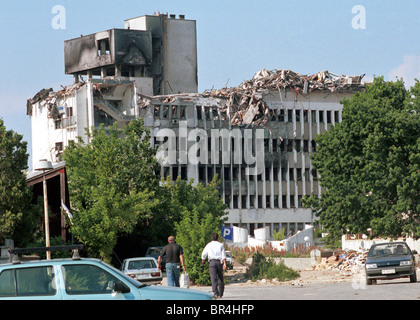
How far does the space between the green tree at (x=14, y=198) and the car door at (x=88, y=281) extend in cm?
2809

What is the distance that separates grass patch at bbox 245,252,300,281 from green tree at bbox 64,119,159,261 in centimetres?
873

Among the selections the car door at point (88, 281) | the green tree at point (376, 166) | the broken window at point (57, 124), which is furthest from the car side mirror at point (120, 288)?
the broken window at point (57, 124)

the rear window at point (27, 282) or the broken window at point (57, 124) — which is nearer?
the rear window at point (27, 282)

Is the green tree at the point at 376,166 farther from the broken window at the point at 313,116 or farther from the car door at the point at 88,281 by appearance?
Result: the broken window at the point at 313,116

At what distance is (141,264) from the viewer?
34.8m

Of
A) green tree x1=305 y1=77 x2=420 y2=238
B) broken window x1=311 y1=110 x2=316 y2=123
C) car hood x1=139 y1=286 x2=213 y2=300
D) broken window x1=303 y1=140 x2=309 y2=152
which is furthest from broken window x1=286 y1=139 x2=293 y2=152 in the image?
car hood x1=139 y1=286 x2=213 y2=300

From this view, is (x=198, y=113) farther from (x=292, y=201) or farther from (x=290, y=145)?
(x=292, y=201)

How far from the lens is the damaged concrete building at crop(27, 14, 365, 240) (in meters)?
93.6

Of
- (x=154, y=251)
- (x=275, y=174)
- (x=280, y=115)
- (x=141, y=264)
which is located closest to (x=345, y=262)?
(x=154, y=251)

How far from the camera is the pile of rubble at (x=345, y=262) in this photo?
4375cm

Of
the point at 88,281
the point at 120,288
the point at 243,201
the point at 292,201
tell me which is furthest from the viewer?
the point at 292,201

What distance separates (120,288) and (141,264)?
20.9 meters

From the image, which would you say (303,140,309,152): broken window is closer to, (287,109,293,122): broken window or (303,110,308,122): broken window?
(303,110,308,122): broken window

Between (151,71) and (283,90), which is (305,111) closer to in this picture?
(283,90)
